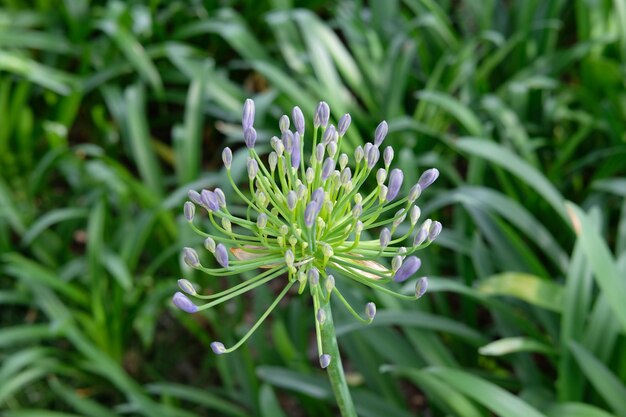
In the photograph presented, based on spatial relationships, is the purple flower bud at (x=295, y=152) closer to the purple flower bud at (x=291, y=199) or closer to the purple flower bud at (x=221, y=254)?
the purple flower bud at (x=291, y=199)

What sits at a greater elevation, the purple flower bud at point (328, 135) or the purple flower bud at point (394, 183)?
the purple flower bud at point (328, 135)

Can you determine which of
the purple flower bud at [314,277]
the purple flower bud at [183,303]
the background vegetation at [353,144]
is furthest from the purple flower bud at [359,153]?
the background vegetation at [353,144]

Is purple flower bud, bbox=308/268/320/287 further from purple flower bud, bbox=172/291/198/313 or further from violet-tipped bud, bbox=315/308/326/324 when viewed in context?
purple flower bud, bbox=172/291/198/313

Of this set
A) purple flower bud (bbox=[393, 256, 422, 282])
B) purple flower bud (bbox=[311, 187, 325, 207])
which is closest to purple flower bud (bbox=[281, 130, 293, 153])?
purple flower bud (bbox=[311, 187, 325, 207])

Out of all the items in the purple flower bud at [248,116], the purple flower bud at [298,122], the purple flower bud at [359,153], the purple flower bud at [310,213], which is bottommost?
the purple flower bud at [310,213]

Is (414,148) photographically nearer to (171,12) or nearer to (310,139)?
(310,139)

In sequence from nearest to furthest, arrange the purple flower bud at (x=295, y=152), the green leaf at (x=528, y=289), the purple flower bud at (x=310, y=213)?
the purple flower bud at (x=310, y=213) → the purple flower bud at (x=295, y=152) → the green leaf at (x=528, y=289)
